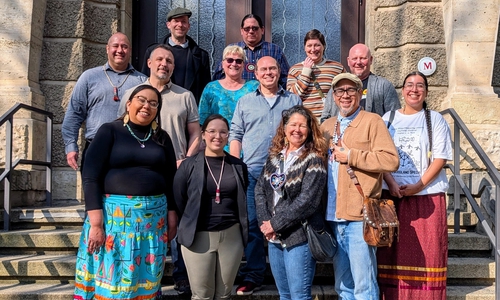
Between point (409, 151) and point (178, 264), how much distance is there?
5.93 feet

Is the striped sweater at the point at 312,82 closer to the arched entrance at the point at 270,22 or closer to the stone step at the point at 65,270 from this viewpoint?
the stone step at the point at 65,270

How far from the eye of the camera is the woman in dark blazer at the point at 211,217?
3.39m

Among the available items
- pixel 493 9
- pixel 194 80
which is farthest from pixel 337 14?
pixel 194 80

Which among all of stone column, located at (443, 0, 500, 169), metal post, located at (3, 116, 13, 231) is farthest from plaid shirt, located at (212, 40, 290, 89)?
stone column, located at (443, 0, 500, 169)

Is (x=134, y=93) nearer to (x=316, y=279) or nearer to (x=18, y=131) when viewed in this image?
(x=316, y=279)

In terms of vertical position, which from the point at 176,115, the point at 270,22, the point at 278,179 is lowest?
the point at 278,179

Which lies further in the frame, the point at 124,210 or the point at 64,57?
the point at 64,57

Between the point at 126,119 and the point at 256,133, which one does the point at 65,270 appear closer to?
the point at 126,119

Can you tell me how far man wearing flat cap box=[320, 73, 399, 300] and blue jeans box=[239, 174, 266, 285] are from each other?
62 centimetres

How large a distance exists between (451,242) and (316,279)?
1.22 metres

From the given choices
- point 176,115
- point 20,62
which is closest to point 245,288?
point 176,115

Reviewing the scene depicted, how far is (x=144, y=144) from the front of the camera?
328cm

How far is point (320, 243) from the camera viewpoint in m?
3.27

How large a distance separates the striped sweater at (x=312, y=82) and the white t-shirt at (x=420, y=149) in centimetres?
96
